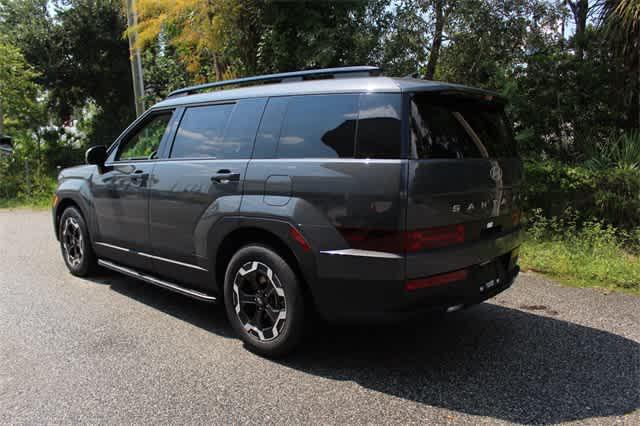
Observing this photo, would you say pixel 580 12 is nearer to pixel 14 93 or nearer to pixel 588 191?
pixel 588 191

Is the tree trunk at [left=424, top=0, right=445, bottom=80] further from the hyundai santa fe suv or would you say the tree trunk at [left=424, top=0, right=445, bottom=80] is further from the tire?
the tire

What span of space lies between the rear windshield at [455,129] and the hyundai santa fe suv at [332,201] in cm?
1

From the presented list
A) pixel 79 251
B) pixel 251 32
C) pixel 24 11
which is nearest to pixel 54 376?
pixel 79 251

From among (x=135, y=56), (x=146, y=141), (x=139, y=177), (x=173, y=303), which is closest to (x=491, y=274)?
(x=173, y=303)

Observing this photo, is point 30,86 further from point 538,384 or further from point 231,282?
point 538,384

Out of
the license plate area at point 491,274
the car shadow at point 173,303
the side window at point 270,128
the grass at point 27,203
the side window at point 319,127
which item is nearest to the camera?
the side window at point 319,127

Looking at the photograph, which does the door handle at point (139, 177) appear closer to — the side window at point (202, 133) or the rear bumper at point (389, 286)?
the side window at point (202, 133)

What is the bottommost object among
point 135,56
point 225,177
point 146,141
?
point 225,177

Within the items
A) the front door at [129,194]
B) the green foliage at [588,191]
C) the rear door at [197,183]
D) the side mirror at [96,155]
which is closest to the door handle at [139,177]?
the front door at [129,194]

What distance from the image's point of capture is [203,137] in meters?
4.30

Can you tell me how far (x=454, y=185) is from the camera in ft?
10.6

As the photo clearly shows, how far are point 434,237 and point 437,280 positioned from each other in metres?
0.27

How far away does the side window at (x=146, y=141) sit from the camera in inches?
189

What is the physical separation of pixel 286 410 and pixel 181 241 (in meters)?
1.82
